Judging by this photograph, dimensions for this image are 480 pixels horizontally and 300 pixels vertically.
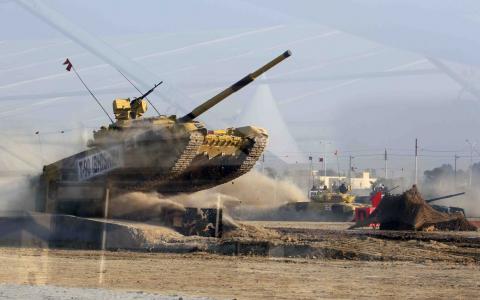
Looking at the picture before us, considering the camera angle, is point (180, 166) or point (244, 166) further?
point (244, 166)

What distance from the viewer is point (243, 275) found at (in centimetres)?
1778

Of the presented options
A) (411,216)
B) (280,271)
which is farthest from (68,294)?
(411,216)

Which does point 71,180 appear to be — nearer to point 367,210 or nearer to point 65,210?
point 65,210

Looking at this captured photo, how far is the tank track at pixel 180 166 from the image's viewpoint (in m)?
28.6

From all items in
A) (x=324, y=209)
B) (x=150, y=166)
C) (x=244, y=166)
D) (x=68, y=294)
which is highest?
(x=244, y=166)

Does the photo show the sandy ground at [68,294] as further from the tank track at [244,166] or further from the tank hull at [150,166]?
the tank track at [244,166]

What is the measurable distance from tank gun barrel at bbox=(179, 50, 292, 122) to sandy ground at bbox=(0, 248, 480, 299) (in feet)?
25.9

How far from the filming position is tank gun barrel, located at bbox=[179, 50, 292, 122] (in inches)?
1179

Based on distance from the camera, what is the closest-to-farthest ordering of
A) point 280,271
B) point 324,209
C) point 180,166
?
point 280,271 → point 180,166 → point 324,209

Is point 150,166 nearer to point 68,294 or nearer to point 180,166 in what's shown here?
point 180,166

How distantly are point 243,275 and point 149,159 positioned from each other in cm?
1218

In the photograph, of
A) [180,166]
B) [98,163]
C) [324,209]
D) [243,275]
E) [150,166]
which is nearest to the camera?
[243,275]

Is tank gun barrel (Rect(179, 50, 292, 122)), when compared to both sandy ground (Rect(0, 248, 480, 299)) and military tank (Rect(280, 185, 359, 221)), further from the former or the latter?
military tank (Rect(280, 185, 359, 221))

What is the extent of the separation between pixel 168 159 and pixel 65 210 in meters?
3.87
